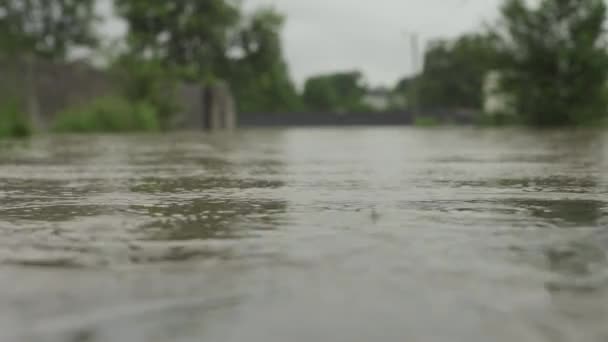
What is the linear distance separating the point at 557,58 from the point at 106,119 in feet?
28.3

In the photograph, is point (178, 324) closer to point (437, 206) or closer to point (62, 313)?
point (62, 313)

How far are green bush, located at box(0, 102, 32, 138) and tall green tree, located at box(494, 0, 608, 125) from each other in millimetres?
8920

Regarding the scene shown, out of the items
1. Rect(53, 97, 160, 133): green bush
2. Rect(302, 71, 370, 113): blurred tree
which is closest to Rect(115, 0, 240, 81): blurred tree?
Rect(53, 97, 160, 133): green bush

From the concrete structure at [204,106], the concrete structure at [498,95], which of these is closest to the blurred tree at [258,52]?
the concrete structure at [204,106]

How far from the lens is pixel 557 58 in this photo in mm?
13016

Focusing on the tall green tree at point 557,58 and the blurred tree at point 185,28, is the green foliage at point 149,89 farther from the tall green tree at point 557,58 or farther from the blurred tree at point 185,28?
the tall green tree at point 557,58

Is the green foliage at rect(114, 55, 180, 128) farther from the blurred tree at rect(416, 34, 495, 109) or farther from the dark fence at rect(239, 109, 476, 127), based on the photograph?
the blurred tree at rect(416, 34, 495, 109)

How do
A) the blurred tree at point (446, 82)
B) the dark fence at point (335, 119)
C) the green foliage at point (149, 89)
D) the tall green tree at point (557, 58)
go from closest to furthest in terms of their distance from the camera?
the tall green tree at point (557, 58) < the green foliage at point (149, 89) < the dark fence at point (335, 119) < the blurred tree at point (446, 82)

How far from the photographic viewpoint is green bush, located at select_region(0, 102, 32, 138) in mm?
8977

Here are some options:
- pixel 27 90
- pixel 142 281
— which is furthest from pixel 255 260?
pixel 27 90

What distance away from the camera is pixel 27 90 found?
16.0 m

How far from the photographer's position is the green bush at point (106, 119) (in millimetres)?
11781

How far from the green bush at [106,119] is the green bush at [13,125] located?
2.23 m

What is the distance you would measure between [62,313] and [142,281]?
0.12 m
